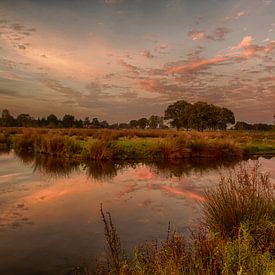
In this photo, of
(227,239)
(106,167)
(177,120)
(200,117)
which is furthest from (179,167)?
(177,120)

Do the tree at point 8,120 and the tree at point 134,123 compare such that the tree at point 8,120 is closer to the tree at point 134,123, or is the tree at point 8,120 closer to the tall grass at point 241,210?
the tree at point 134,123

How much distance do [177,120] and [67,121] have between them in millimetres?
28922

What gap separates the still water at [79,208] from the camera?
596 cm

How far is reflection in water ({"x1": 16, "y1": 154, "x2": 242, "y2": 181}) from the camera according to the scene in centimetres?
1503

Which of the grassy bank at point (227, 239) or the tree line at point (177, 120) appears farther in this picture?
the tree line at point (177, 120)

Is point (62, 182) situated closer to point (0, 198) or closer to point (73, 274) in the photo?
point (0, 198)

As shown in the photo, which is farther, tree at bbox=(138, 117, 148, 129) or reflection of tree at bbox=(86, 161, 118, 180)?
tree at bbox=(138, 117, 148, 129)

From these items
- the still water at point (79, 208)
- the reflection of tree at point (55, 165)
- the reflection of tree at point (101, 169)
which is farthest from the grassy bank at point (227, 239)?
the reflection of tree at point (55, 165)

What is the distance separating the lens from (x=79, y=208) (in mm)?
9016

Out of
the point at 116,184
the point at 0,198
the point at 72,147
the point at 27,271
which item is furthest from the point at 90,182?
the point at 72,147

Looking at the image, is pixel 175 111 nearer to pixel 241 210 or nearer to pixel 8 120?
pixel 8 120

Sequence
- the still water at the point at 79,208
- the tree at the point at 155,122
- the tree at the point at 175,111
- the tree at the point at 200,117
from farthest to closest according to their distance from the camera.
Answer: the tree at the point at 155,122 → the tree at the point at 175,111 → the tree at the point at 200,117 → the still water at the point at 79,208

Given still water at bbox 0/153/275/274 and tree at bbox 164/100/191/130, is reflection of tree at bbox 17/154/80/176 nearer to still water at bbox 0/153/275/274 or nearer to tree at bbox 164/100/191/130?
still water at bbox 0/153/275/274

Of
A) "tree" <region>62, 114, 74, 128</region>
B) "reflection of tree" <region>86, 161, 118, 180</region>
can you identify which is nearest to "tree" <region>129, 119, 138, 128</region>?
"tree" <region>62, 114, 74, 128</region>
